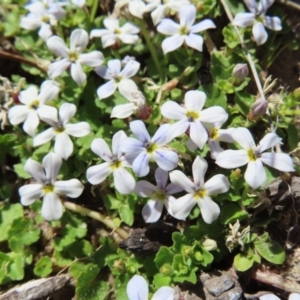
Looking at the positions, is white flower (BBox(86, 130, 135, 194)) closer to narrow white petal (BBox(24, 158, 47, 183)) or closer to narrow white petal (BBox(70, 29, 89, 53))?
narrow white petal (BBox(24, 158, 47, 183))

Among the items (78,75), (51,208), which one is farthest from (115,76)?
(51,208)

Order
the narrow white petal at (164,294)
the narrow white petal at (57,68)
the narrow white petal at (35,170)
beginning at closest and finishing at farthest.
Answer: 1. the narrow white petal at (164,294)
2. the narrow white petal at (35,170)
3. the narrow white petal at (57,68)

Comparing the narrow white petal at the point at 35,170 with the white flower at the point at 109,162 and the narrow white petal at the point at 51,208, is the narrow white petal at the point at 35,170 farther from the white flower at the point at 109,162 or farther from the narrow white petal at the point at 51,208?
the white flower at the point at 109,162

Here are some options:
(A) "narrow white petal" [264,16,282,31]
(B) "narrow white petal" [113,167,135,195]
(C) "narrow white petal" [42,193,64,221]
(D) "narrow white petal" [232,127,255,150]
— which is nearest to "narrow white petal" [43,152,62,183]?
(C) "narrow white petal" [42,193,64,221]

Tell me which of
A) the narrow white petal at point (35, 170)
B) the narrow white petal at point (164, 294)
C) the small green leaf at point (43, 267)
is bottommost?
the small green leaf at point (43, 267)

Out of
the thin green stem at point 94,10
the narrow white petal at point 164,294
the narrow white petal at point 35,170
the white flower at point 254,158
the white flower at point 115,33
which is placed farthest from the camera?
the thin green stem at point 94,10

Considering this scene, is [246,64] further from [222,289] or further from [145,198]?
[222,289]

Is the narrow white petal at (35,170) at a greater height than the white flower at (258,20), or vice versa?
the white flower at (258,20)

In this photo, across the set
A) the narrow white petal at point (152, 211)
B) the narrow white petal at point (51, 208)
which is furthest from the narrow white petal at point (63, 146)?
the narrow white petal at point (152, 211)
